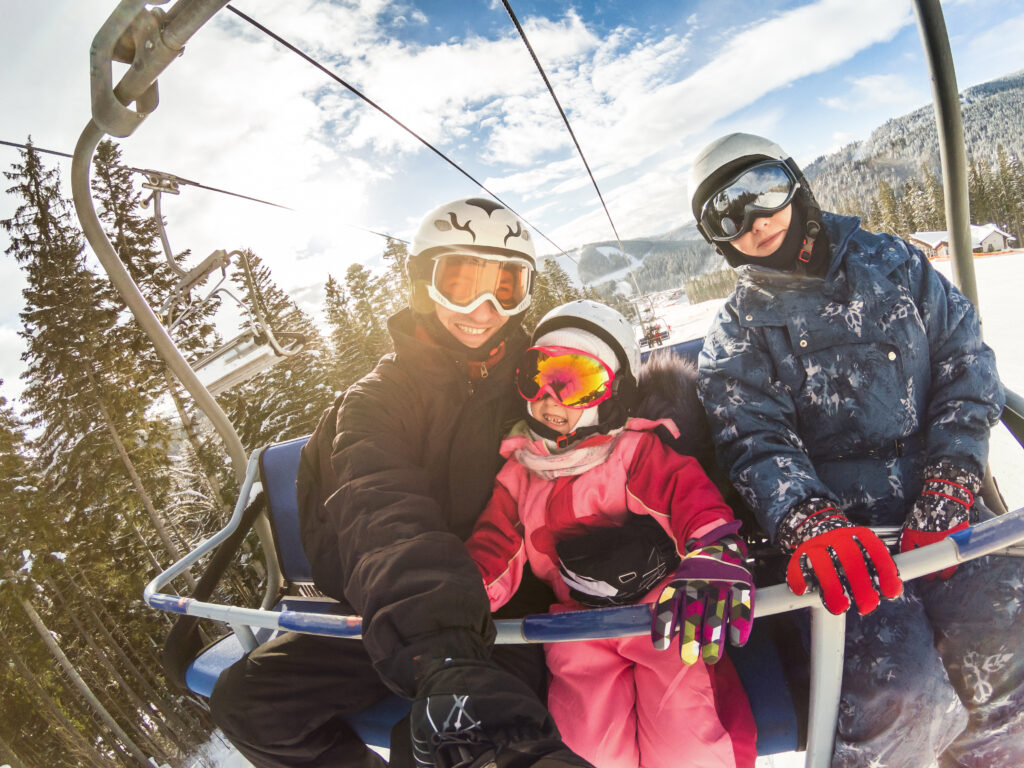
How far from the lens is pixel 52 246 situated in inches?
491

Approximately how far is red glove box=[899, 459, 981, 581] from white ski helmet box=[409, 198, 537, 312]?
1.70 metres

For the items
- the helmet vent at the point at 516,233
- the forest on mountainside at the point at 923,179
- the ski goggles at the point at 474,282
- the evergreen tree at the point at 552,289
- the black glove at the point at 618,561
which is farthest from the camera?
the forest on mountainside at the point at 923,179

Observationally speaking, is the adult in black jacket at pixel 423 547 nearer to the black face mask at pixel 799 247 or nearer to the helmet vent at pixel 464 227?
the helmet vent at pixel 464 227

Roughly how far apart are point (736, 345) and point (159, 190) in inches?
144

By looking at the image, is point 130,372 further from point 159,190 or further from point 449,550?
point 449,550

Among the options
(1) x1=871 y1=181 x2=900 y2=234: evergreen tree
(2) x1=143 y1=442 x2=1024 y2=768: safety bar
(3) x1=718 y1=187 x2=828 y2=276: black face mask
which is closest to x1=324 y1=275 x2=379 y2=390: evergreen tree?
(3) x1=718 y1=187 x2=828 y2=276: black face mask

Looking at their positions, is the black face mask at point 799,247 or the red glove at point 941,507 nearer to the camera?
the red glove at point 941,507

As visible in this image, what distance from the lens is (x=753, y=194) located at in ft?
6.55

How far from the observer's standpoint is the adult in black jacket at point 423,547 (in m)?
1.20

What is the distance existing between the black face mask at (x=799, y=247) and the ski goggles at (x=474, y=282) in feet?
3.33

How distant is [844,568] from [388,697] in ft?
5.71

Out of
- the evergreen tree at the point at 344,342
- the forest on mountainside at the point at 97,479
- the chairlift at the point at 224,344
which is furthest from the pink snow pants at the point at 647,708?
the evergreen tree at the point at 344,342

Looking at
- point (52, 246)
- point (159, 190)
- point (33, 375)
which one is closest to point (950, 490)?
point (159, 190)

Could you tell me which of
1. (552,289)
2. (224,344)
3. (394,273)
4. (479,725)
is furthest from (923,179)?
(479,725)
